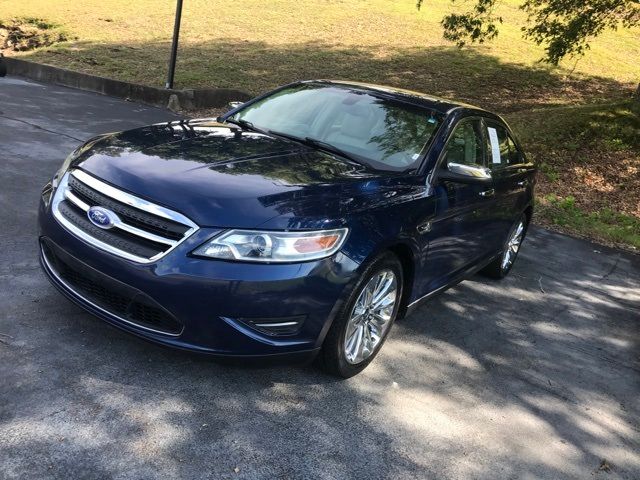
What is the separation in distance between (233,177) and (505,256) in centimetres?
343

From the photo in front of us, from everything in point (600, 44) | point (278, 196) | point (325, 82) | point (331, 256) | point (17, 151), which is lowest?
point (17, 151)

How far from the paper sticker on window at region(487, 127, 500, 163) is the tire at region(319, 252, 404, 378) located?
6.00 ft

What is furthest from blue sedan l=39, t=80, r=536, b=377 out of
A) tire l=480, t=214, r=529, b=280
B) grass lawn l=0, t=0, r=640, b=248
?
grass lawn l=0, t=0, r=640, b=248

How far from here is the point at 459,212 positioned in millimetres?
4055

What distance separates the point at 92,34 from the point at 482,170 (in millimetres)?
19866

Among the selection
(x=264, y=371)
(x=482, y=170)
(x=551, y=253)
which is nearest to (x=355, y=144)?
(x=482, y=170)

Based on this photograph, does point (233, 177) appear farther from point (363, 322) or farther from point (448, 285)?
point (448, 285)

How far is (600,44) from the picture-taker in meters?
22.9

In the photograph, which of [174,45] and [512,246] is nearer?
[512,246]

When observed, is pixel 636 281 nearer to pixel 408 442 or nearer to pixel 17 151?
pixel 408 442

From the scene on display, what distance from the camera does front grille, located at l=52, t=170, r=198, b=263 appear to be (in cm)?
280

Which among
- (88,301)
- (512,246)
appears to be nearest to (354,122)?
(88,301)

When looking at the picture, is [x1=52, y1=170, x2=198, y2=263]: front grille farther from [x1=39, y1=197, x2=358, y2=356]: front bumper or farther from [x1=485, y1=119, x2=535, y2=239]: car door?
[x1=485, y1=119, x2=535, y2=239]: car door

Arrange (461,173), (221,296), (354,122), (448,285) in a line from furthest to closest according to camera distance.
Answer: (448,285) < (354,122) < (461,173) < (221,296)
